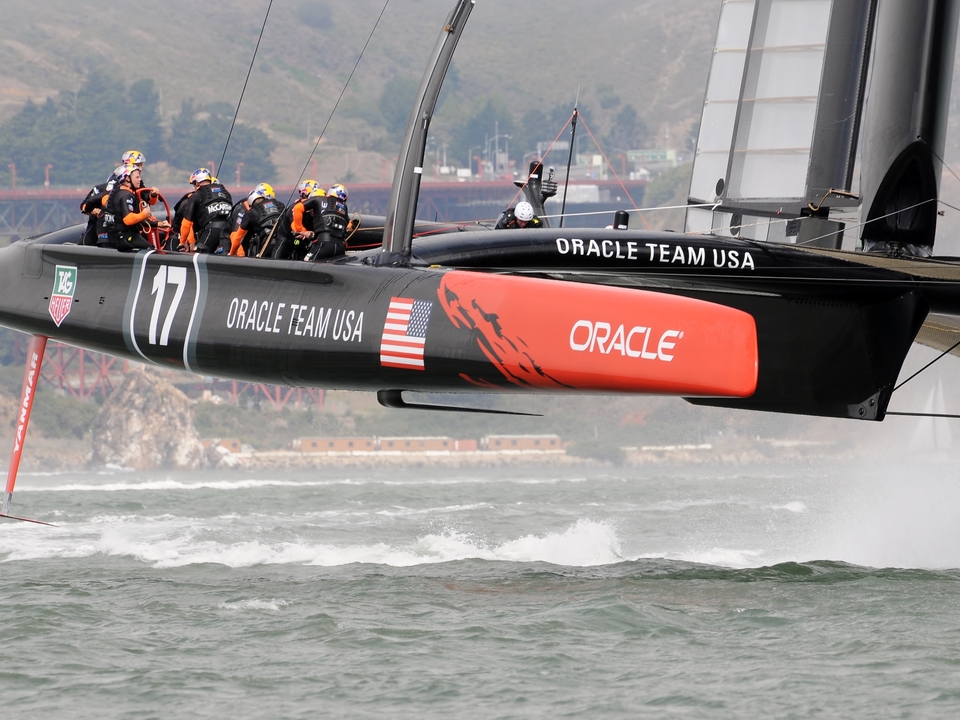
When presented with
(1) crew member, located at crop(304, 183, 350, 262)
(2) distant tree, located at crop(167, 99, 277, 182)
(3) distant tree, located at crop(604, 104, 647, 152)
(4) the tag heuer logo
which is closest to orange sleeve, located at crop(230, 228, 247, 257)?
(1) crew member, located at crop(304, 183, 350, 262)

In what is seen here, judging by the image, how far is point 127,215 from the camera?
733 cm

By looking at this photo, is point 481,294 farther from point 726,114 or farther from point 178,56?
point 178,56

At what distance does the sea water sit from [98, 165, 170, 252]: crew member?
1.92 m

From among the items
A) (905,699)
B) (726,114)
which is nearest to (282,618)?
(905,699)

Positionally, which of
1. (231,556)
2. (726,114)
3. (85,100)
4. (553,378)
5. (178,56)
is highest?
(178,56)

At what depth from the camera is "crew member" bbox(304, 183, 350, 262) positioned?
22.6ft

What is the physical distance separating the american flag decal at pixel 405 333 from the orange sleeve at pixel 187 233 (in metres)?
1.85

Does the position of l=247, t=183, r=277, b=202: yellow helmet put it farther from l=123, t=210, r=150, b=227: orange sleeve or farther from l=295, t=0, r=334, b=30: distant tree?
l=295, t=0, r=334, b=30: distant tree

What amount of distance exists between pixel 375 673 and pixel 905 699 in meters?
2.02

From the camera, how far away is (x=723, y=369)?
538cm

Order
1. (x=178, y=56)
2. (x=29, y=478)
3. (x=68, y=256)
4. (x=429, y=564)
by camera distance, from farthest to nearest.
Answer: (x=178, y=56)
(x=29, y=478)
(x=429, y=564)
(x=68, y=256)

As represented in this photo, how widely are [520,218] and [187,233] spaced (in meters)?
1.92

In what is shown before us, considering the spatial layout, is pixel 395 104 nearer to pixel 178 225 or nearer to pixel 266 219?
pixel 178 225

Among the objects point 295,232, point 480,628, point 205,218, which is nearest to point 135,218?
point 205,218
